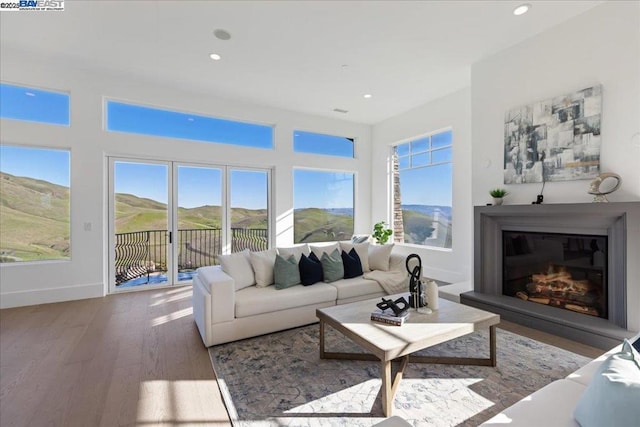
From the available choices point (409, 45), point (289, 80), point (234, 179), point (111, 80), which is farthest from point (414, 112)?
point (111, 80)

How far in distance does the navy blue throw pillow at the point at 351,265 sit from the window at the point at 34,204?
417cm

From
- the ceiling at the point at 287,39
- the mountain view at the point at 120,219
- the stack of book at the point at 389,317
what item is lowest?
the stack of book at the point at 389,317

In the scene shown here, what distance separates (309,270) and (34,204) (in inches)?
166

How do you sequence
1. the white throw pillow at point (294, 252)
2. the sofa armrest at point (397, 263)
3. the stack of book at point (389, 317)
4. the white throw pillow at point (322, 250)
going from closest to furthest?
the stack of book at point (389, 317), the white throw pillow at point (294, 252), the white throw pillow at point (322, 250), the sofa armrest at point (397, 263)

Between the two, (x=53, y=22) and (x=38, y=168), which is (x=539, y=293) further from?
(x=38, y=168)

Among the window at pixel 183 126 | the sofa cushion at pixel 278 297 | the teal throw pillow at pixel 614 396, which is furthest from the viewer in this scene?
the window at pixel 183 126

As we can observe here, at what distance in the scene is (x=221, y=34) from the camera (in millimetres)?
3379

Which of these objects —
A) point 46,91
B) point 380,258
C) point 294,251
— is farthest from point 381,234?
point 46,91

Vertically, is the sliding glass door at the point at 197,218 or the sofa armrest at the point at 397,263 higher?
the sliding glass door at the point at 197,218

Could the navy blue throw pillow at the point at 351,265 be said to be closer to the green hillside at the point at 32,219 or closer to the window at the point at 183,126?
the window at the point at 183,126

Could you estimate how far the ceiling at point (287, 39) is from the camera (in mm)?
2979

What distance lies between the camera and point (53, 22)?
3.19 m

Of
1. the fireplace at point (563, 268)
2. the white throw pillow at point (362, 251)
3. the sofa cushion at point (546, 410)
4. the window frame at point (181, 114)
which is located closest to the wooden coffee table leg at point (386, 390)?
the sofa cushion at point (546, 410)

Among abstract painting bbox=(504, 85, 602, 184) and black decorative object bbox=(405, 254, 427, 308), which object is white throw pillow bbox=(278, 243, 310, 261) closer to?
black decorative object bbox=(405, 254, 427, 308)
